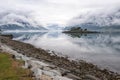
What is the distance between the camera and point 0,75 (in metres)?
28.2

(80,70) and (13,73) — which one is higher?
(13,73)

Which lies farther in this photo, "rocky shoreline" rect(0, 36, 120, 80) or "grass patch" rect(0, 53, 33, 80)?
"rocky shoreline" rect(0, 36, 120, 80)

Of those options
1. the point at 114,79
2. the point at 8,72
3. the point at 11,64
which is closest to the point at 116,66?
the point at 114,79

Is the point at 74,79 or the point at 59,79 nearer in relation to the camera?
the point at 59,79

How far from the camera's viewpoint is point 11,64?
35.4m

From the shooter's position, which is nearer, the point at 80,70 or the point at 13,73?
the point at 13,73

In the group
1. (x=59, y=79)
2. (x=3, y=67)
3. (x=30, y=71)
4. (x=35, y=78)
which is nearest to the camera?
(x=59, y=79)

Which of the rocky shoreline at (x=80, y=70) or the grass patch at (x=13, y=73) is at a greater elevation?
the grass patch at (x=13, y=73)

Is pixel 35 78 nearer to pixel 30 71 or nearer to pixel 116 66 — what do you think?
pixel 30 71

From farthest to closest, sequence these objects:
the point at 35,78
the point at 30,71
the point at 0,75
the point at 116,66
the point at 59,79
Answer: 1. the point at 116,66
2. the point at 30,71
3. the point at 0,75
4. the point at 35,78
5. the point at 59,79

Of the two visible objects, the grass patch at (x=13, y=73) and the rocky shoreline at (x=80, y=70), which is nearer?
the grass patch at (x=13, y=73)

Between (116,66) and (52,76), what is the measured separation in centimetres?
2938

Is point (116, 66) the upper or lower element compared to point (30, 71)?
lower

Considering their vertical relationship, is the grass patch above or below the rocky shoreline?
above
